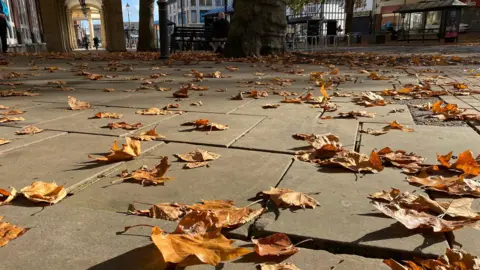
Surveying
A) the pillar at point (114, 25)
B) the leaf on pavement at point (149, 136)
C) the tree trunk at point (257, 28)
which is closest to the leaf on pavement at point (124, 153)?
the leaf on pavement at point (149, 136)

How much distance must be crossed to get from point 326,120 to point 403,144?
2.34 feet

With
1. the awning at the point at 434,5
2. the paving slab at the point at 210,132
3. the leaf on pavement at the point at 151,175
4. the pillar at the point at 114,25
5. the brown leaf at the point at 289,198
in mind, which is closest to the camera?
the brown leaf at the point at 289,198

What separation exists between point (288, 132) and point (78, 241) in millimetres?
1551

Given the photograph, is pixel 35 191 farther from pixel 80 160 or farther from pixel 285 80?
pixel 285 80

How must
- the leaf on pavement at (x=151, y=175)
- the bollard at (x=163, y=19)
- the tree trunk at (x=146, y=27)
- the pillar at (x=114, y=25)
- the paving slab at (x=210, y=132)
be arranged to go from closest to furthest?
1. the leaf on pavement at (x=151, y=175)
2. the paving slab at (x=210, y=132)
3. the bollard at (x=163, y=19)
4. the tree trunk at (x=146, y=27)
5. the pillar at (x=114, y=25)

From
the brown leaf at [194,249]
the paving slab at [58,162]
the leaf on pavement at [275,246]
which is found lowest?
the paving slab at [58,162]

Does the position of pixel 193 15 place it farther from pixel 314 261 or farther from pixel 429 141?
pixel 314 261

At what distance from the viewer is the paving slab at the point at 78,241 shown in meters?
1.03

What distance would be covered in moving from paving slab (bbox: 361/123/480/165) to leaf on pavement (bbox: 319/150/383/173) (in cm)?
21

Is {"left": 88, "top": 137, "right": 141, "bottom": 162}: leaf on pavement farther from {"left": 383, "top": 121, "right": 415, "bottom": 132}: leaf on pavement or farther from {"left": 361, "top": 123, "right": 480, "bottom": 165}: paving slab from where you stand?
{"left": 383, "top": 121, "right": 415, "bottom": 132}: leaf on pavement

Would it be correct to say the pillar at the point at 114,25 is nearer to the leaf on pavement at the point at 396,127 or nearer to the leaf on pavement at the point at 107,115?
the leaf on pavement at the point at 107,115

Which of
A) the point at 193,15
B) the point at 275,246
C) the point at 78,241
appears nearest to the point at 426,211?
the point at 275,246

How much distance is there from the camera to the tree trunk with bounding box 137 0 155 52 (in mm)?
15680

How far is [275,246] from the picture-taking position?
1.10 meters
